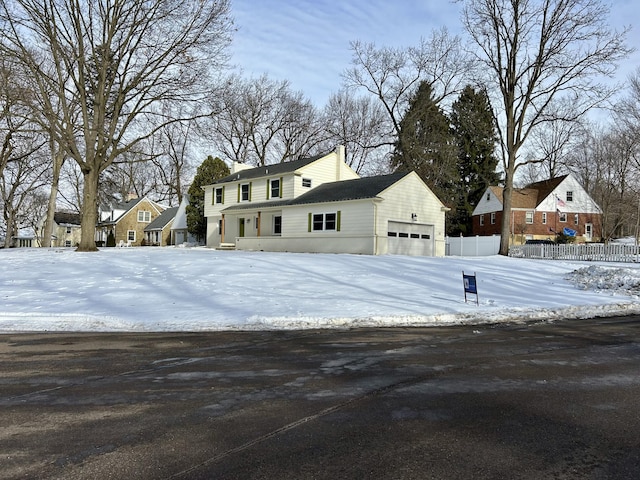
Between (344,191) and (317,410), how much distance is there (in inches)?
959

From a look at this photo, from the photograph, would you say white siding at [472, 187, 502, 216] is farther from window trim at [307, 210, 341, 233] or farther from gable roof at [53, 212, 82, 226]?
gable roof at [53, 212, 82, 226]

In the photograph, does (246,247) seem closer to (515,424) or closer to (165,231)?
(165,231)

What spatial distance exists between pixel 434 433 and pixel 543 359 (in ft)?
11.4

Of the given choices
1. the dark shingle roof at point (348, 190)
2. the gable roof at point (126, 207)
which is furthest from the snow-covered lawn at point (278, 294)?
the gable roof at point (126, 207)

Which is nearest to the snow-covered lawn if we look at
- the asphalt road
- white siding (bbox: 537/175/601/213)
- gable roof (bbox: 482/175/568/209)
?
the asphalt road

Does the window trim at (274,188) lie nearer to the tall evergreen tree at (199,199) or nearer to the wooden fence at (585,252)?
the tall evergreen tree at (199,199)

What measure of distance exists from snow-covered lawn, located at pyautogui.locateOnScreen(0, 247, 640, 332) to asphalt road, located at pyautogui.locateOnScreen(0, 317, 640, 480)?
2.15 metres

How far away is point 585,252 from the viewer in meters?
28.4

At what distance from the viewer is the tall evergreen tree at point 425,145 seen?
4188 centimetres

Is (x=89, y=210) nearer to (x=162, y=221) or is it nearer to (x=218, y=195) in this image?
(x=218, y=195)

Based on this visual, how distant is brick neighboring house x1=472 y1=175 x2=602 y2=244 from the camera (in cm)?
4694

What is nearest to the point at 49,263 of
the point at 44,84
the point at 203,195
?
the point at 44,84

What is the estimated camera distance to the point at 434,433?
3.55m

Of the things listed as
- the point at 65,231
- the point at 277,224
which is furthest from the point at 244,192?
the point at 65,231
